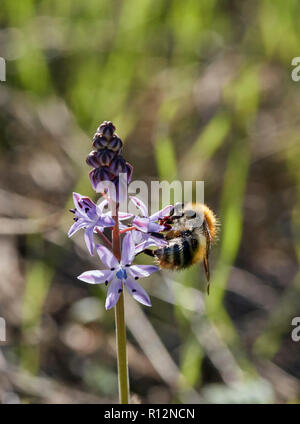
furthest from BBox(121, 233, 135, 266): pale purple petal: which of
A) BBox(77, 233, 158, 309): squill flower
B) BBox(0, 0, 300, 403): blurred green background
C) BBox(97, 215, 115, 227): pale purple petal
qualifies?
BBox(0, 0, 300, 403): blurred green background

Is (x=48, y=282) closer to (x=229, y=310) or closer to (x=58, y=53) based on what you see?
(x=229, y=310)

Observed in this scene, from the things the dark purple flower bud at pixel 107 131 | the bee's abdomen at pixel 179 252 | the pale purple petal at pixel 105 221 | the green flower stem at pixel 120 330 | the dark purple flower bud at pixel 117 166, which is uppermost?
the dark purple flower bud at pixel 107 131

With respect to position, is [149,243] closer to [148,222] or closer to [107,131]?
[148,222]

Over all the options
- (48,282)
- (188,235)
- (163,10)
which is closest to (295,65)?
(163,10)

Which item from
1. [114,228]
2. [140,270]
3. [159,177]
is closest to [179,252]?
[140,270]

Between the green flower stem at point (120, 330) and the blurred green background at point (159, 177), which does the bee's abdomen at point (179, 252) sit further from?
the blurred green background at point (159, 177)

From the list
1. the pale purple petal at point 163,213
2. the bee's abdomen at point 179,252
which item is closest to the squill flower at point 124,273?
the pale purple petal at point 163,213

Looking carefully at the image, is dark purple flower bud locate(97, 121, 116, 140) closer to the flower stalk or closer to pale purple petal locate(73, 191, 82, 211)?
the flower stalk
